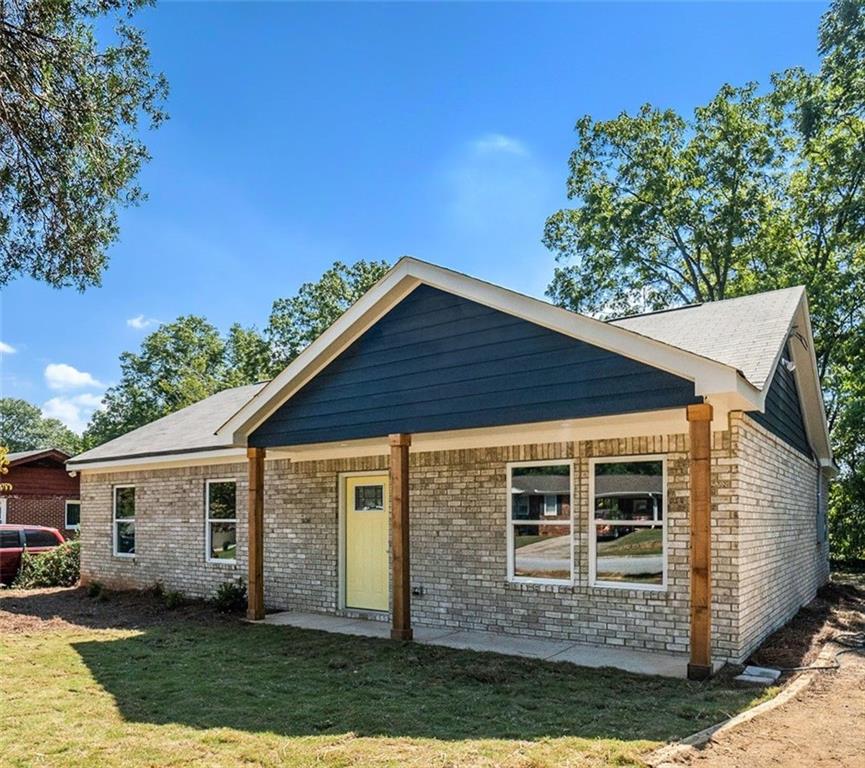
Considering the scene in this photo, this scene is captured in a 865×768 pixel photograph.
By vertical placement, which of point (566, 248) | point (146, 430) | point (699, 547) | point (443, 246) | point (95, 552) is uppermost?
point (566, 248)

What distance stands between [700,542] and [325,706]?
12.5 feet

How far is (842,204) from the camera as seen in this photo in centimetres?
2203

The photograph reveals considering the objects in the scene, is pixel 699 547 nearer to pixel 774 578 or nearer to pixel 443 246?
pixel 774 578

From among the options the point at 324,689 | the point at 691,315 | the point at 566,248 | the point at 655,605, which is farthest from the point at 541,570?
the point at 566,248

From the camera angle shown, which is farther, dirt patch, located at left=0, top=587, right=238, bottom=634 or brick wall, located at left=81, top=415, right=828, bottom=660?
dirt patch, located at left=0, top=587, right=238, bottom=634

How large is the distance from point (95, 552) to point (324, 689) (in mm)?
11565

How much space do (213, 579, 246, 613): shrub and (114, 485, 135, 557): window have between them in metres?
4.42

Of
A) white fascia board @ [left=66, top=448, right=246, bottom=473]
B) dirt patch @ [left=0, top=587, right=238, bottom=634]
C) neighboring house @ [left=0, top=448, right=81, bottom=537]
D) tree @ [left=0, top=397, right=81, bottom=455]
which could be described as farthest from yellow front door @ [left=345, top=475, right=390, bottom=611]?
tree @ [left=0, top=397, right=81, bottom=455]

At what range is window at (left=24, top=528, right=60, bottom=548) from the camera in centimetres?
1781

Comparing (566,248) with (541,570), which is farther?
(566,248)

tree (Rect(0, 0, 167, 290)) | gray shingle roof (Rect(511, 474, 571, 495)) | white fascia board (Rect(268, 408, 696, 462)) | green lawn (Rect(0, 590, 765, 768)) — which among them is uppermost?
tree (Rect(0, 0, 167, 290))

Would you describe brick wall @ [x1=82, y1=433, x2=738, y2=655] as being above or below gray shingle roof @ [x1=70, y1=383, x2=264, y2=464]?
below

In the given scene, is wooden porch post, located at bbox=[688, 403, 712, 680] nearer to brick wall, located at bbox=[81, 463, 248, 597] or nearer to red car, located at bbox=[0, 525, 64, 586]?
brick wall, located at bbox=[81, 463, 248, 597]

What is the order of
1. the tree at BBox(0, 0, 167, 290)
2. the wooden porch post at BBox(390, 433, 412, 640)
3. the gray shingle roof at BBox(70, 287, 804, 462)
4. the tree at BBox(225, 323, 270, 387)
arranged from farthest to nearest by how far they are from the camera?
the tree at BBox(225, 323, 270, 387)
the wooden porch post at BBox(390, 433, 412, 640)
the gray shingle roof at BBox(70, 287, 804, 462)
the tree at BBox(0, 0, 167, 290)
